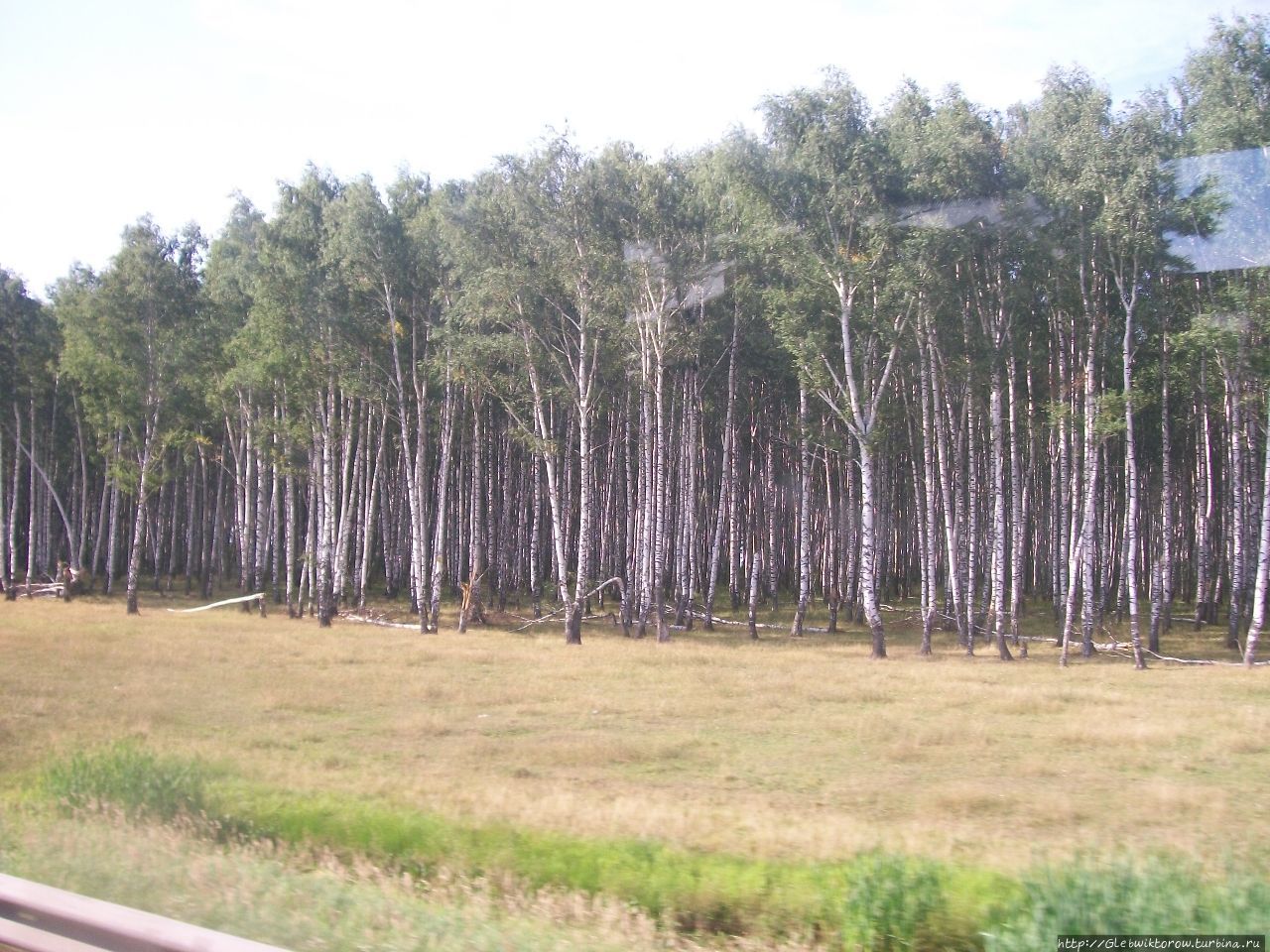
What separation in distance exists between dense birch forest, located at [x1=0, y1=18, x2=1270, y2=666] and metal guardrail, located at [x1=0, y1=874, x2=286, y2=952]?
23602 mm

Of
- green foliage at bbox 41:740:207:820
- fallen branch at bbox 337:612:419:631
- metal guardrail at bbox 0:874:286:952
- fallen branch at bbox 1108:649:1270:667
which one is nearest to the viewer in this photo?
metal guardrail at bbox 0:874:286:952

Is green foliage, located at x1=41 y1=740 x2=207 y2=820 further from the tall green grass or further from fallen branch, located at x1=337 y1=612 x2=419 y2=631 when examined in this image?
fallen branch, located at x1=337 y1=612 x2=419 y2=631

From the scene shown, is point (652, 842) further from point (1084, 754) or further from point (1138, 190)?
point (1138, 190)

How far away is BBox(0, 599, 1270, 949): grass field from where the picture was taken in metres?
9.55

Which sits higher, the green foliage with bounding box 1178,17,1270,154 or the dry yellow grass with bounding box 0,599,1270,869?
the green foliage with bounding box 1178,17,1270,154

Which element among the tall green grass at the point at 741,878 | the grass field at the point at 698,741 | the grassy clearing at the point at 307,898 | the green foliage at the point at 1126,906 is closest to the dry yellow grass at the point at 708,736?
the grass field at the point at 698,741

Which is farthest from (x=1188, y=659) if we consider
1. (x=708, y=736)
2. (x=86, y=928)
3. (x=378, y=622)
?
(x=86, y=928)

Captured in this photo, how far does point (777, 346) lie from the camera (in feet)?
109

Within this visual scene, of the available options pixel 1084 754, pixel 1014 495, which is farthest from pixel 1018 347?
pixel 1084 754

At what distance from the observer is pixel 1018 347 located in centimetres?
2909

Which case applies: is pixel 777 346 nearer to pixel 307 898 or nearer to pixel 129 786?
pixel 129 786

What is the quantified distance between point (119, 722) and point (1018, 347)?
945 inches

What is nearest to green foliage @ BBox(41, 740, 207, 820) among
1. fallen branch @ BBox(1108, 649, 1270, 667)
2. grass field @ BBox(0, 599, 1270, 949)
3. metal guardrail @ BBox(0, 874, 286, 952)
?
grass field @ BBox(0, 599, 1270, 949)

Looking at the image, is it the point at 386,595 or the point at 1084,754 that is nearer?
the point at 1084,754
